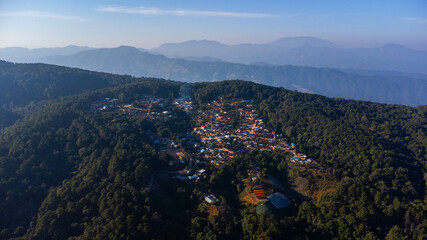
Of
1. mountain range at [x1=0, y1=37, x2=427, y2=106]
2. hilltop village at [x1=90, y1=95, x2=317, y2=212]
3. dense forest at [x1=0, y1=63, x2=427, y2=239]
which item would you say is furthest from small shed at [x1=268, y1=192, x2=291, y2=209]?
mountain range at [x1=0, y1=37, x2=427, y2=106]

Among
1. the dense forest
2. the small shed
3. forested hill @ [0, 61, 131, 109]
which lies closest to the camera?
the dense forest

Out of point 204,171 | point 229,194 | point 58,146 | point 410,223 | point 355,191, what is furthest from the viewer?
point 58,146

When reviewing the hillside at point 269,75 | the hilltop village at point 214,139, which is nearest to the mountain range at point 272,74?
the hillside at point 269,75

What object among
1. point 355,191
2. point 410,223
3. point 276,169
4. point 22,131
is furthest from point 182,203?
point 22,131

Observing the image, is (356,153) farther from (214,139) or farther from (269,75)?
(269,75)

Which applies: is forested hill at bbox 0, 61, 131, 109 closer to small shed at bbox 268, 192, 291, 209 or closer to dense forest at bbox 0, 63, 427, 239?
dense forest at bbox 0, 63, 427, 239

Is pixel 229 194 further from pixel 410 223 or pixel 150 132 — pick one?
pixel 150 132
